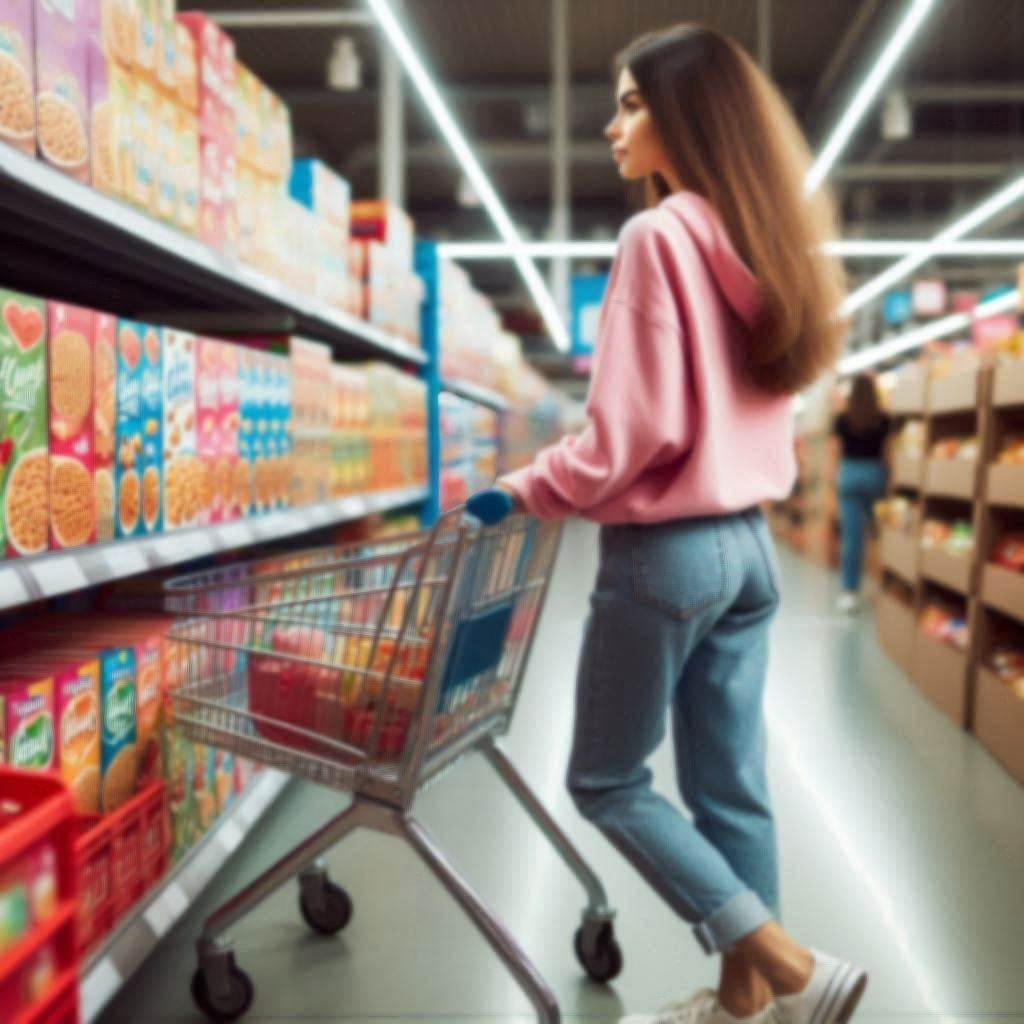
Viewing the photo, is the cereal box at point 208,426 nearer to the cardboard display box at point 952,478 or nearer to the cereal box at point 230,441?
the cereal box at point 230,441

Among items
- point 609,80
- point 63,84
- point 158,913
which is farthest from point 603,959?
point 609,80

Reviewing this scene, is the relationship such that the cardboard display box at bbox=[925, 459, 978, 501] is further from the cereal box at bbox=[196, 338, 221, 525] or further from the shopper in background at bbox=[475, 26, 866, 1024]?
the cereal box at bbox=[196, 338, 221, 525]

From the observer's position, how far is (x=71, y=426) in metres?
1.81

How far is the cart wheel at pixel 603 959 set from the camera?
225 cm

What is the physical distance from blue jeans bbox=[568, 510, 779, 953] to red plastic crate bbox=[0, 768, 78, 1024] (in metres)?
0.99

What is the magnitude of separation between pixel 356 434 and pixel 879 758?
209 cm

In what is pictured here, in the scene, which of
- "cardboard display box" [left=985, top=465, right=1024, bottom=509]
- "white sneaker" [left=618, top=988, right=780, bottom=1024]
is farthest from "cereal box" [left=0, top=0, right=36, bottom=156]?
"cardboard display box" [left=985, top=465, right=1024, bottom=509]

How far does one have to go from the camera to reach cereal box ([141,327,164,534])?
2094mm

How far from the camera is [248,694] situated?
6.94 ft

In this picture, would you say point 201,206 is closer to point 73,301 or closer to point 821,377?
point 73,301

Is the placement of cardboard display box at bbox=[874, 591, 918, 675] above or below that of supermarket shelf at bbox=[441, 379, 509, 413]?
below

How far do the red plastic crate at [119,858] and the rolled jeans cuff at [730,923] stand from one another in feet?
3.26

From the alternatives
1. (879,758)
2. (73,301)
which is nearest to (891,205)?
(879,758)

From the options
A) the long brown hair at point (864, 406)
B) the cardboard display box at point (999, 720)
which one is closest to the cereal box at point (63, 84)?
the cardboard display box at point (999, 720)
